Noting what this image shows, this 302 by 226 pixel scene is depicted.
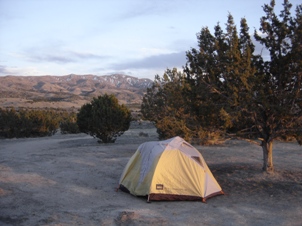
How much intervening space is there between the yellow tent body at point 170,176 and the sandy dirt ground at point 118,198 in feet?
0.90

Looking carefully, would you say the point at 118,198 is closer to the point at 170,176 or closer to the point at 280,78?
the point at 170,176

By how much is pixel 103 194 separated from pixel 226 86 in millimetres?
4881

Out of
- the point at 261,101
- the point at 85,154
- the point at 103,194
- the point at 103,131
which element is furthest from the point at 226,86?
the point at 103,131

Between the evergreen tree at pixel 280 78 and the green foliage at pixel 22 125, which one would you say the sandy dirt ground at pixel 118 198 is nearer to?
the evergreen tree at pixel 280 78

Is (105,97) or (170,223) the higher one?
(105,97)

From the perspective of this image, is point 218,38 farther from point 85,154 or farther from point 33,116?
point 33,116

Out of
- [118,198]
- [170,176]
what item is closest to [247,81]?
[170,176]

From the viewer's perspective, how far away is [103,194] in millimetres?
9492

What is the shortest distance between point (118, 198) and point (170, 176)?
1.53 m

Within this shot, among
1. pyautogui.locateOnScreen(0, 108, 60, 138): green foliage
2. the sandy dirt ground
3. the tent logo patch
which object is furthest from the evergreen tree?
pyautogui.locateOnScreen(0, 108, 60, 138): green foliage

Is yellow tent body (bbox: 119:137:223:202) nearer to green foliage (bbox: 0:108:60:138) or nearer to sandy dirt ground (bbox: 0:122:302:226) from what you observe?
sandy dirt ground (bbox: 0:122:302:226)

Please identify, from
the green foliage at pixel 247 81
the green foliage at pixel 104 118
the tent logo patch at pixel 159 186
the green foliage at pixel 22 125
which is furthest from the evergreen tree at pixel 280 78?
the green foliage at pixel 22 125

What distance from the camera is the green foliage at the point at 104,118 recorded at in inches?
849

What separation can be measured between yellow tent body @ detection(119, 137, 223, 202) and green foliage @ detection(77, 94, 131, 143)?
11.9 meters
